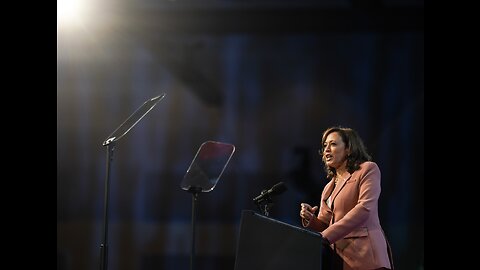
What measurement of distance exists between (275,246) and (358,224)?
2.36 feet

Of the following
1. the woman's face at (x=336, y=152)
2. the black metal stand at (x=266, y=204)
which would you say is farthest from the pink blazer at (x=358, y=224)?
the black metal stand at (x=266, y=204)

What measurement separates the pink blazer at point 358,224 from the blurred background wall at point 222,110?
103cm

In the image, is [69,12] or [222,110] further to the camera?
[69,12]

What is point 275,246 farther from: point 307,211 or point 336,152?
point 336,152

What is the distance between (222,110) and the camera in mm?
4254

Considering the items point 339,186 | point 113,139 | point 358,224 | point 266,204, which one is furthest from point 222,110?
point 358,224

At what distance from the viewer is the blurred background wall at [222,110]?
4.10 metres

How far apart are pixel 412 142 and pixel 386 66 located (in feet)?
1.76

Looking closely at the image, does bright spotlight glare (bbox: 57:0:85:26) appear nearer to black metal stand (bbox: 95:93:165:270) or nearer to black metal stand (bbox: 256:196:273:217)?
black metal stand (bbox: 95:93:165:270)

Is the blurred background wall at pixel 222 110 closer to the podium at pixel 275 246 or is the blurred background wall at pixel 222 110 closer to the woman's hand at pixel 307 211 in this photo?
the woman's hand at pixel 307 211

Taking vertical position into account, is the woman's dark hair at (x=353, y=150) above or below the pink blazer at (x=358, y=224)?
above
